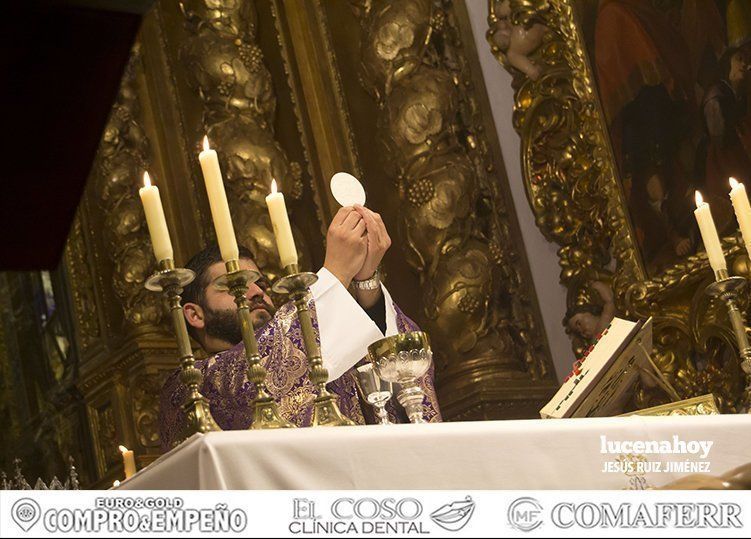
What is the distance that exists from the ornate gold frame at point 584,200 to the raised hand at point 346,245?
1724mm

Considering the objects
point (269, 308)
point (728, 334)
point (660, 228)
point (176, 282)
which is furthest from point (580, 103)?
point (176, 282)

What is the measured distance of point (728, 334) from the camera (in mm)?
4590

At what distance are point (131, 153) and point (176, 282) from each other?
4169 mm

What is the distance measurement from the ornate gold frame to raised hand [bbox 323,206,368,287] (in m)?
1.72

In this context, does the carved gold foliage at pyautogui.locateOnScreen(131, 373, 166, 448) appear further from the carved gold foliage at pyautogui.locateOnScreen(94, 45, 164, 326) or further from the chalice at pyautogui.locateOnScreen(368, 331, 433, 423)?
the chalice at pyautogui.locateOnScreen(368, 331, 433, 423)

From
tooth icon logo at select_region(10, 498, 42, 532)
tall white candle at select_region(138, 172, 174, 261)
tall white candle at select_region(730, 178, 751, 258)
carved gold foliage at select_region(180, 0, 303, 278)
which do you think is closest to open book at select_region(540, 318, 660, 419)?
tall white candle at select_region(730, 178, 751, 258)

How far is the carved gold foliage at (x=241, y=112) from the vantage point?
6352 mm

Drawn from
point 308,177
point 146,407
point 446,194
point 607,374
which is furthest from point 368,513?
point 146,407

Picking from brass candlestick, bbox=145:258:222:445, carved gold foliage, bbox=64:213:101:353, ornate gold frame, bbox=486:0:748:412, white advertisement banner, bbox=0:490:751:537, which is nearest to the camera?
white advertisement banner, bbox=0:490:751:537

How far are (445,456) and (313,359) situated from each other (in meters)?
0.53

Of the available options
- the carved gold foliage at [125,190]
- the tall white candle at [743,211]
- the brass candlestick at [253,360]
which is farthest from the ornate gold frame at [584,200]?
the brass candlestick at [253,360]

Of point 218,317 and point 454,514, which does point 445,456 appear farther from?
point 218,317

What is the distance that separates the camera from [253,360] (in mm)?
2729

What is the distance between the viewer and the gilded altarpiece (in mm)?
5637
